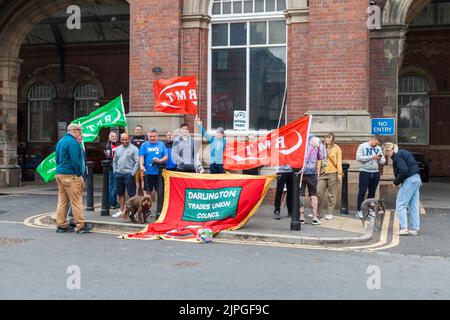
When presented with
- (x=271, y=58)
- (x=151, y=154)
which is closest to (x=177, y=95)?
(x=151, y=154)

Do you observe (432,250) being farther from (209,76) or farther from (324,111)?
(209,76)

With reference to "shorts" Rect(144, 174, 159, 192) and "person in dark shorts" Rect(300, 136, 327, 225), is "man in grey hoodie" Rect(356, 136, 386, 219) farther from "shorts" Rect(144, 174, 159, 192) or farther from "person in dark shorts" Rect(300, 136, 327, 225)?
"shorts" Rect(144, 174, 159, 192)

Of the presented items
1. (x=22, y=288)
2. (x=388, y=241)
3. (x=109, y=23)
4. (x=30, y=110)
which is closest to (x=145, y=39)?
(x=388, y=241)

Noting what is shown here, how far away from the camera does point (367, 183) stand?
38.3 ft

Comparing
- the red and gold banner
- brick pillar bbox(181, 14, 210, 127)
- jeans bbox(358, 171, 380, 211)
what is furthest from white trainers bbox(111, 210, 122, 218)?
jeans bbox(358, 171, 380, 211)

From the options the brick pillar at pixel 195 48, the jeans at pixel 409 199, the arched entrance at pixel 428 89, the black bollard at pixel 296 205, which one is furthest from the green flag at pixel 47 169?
the arched entrance at pixel 428 89

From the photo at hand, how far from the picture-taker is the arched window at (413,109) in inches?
1110

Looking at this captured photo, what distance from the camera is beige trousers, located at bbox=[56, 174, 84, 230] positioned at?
9.58m

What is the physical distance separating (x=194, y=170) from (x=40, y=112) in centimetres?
2412

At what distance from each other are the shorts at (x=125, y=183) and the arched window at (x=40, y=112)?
22.7 metres

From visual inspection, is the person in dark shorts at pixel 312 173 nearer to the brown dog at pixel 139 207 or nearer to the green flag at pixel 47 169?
the brown dog at pixel 139 207

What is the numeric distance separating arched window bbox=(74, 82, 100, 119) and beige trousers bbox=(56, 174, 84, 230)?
2312 centimetres

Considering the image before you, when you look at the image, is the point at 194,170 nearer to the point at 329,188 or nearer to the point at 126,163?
the point at 126,163

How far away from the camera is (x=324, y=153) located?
10.9 metres
